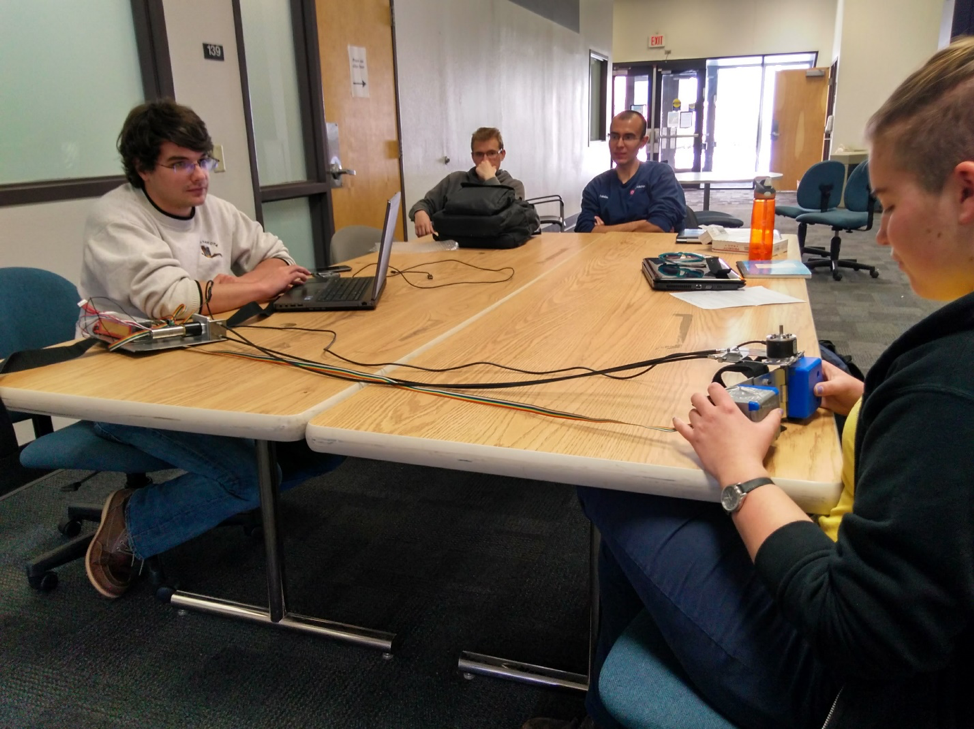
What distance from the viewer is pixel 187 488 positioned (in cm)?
159

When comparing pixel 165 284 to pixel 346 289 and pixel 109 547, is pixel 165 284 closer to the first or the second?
pixel 346 289

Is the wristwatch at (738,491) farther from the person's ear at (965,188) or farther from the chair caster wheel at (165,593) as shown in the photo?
the chair caster wheel at (165,593)

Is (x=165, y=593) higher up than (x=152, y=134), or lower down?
lower down

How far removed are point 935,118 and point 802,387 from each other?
1.38 feet

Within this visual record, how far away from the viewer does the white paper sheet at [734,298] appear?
5.53 ft

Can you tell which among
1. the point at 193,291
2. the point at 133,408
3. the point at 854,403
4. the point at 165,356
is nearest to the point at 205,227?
the point at 193,291

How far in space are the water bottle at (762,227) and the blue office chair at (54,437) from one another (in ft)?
5.99

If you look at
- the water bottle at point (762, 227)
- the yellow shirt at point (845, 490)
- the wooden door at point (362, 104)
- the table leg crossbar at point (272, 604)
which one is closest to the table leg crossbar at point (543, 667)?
the table leg crossbar at point (272, 604)

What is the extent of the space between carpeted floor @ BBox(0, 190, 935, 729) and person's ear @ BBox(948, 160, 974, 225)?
1.15 metres

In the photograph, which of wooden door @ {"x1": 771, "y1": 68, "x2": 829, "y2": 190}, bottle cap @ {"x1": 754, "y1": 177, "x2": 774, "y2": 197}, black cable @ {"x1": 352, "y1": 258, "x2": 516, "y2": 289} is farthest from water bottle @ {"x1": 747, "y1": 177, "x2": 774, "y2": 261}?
wooden door @ {"x1": 771, "y1": 68, "x2": 829, "y2": 190}

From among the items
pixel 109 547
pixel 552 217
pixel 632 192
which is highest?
pixel 632 192

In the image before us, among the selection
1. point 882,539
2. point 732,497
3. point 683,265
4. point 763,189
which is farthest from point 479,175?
point 882,539

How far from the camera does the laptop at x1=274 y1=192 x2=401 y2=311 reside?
1758 mm

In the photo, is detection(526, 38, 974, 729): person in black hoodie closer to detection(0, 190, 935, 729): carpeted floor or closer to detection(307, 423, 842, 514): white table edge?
detection(307, 423, 842, 514): white table edge
